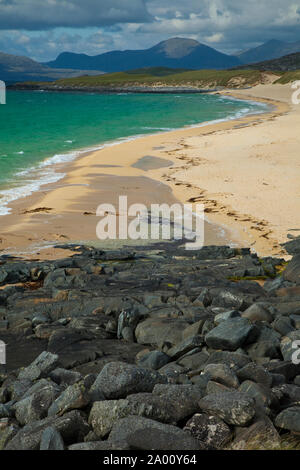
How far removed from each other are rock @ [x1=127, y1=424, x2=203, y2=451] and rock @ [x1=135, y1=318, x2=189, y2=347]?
9.47 ft

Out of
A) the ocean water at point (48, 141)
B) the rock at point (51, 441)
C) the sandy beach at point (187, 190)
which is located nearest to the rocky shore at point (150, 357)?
the rock at point (51, 441)

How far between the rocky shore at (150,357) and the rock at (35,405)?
0.5 inches

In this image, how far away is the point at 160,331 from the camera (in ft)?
25.3

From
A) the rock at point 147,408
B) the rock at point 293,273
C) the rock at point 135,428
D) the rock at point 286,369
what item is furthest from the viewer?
the rock at point 293,273

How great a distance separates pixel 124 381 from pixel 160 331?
7.89 feet

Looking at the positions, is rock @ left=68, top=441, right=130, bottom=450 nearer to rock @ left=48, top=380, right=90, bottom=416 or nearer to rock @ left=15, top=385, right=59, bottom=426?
rock @ left=48, top=380, right=90, bottom=416

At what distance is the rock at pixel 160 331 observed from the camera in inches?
296

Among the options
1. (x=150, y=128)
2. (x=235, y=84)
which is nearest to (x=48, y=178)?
(x=150, y=128)

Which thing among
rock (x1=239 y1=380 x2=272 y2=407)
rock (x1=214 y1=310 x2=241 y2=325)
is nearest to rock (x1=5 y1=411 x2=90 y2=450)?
rock (x1=239 y1=380 x2=272 y2=407)

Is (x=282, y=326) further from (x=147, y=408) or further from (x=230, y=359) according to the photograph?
(x=147, y=408)

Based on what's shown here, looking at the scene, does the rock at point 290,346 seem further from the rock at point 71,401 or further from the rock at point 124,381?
the rock at point 71,401

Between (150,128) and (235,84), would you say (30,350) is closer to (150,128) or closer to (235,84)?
(150,128)

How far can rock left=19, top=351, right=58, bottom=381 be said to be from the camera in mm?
6430

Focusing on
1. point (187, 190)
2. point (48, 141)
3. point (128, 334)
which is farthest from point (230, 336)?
point (48, 141)
